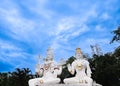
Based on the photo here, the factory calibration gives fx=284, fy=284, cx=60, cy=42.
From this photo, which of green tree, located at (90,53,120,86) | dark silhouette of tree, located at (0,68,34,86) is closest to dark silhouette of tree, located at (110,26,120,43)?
green tree, located at (90,53,120,86)

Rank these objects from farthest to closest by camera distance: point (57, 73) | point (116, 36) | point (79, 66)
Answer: point (116, 36), point (79, 66), point (57, 73)

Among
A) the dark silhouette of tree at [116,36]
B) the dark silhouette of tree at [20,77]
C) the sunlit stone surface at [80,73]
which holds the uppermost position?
the dark silhouette of tree at [116,36]

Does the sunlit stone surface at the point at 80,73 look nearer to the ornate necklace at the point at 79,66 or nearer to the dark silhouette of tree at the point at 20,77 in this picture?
the ornate necklace at the point at 79,66

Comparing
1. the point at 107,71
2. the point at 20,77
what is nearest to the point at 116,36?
the point at 107,71

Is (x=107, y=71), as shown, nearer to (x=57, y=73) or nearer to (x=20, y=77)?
(x=20, y=77)

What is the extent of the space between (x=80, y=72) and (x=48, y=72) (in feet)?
4.05

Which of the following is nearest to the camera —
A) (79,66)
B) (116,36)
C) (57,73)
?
(57,73)

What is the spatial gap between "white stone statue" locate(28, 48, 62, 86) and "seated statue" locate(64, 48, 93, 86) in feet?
1.64

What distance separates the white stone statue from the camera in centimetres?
1063

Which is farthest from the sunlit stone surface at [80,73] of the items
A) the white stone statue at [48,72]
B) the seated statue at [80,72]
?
the white stone statue at [48,72]

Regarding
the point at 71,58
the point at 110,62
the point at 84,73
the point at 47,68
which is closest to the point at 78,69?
the point at 84,73

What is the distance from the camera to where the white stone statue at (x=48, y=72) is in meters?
10.6

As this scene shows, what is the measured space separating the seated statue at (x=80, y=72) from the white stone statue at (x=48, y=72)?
19.6 inches

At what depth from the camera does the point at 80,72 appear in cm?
1097
